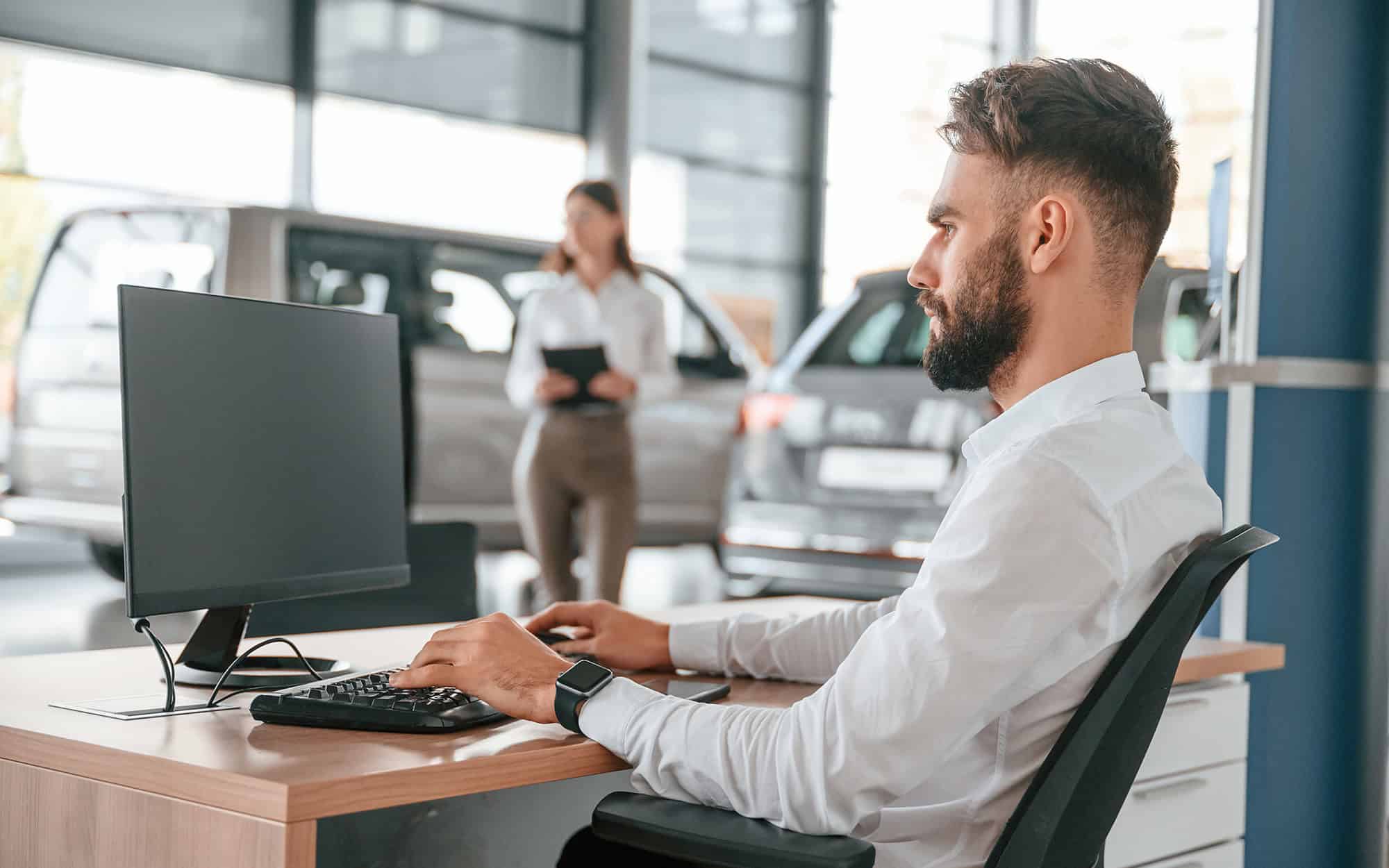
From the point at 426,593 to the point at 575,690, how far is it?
1.25m

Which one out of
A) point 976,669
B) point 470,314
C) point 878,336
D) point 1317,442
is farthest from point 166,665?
point 470,314

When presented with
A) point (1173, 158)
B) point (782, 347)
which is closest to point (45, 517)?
point (1173, 158)

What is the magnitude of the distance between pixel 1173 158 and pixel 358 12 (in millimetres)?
10790

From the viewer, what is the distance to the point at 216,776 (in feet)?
4.74

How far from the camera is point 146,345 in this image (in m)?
1.82

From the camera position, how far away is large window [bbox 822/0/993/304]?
16.3m

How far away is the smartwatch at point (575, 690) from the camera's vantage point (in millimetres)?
1696

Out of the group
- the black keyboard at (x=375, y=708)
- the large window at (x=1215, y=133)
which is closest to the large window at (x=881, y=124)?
the large window at (x=1215, y=133)

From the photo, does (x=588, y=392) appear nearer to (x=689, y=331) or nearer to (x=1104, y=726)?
(x=689, y=331)

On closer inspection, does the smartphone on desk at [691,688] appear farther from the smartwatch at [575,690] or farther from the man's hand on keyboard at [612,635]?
the smartwatch at [575,690]

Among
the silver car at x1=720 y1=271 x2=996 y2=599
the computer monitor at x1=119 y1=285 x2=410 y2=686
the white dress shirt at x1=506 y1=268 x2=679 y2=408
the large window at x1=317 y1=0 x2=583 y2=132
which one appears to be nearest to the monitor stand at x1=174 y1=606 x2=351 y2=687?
the computer monitor at x1=119 y1=285 x2=410 y2=686

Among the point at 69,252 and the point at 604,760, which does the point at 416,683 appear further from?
the point at 69,252

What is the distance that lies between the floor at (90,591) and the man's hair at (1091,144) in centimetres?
317

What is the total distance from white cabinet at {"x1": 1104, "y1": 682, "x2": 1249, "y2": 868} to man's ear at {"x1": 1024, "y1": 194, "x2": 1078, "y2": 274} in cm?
87
